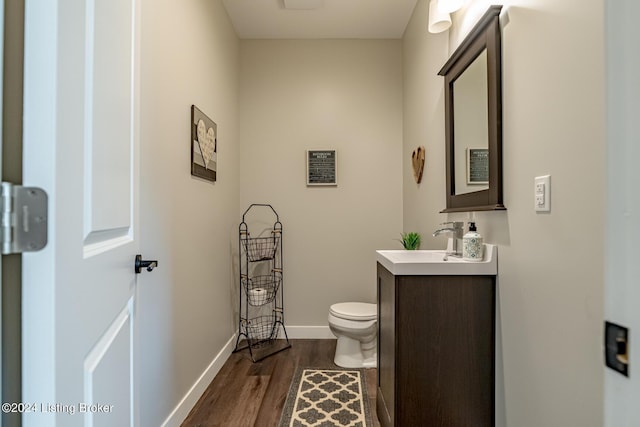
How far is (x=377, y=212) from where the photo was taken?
3.14 metres

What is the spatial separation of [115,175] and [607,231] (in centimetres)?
91

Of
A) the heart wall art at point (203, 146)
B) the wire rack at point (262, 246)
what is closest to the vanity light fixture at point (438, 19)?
the heart wall art at point (203, 146)

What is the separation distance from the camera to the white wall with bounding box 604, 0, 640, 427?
15.1 inches

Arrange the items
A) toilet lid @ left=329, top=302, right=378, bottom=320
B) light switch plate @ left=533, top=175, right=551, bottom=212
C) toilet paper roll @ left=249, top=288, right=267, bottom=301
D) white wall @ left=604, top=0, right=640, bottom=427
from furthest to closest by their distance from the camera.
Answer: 1. toilet paper roll @ left=249, top=288, right=267, bottom=301
2. toilet lid @ left=329, top=302, right=378, bottom=320
3. light switch plate @ left=533, top=175, right=551, bottom=212
4. white wall @ left=604, top=0, right=640, bottom=427

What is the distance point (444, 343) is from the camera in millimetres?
1364

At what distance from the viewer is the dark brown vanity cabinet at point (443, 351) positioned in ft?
4.46

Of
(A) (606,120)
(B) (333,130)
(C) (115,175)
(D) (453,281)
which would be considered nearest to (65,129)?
(C) (115,175)

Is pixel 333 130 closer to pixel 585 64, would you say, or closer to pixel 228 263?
pixel 228 263

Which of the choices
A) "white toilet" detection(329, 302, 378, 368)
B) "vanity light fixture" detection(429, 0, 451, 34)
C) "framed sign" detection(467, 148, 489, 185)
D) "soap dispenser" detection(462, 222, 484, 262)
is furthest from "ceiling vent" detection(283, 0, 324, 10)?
"white toilet" detection(329, 302, 378, 368)

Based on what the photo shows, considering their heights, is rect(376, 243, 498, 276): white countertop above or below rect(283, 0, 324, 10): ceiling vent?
below

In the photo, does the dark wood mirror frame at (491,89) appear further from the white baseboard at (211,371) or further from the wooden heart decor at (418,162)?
the white baseboard at (211,371)

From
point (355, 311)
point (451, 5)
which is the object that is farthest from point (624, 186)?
point (355, 311)

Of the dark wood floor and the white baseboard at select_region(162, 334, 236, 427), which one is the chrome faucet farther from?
the white baseboard at select_region(162, 334, 236, 427)

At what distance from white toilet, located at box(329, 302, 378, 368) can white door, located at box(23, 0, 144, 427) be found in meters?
1.75
